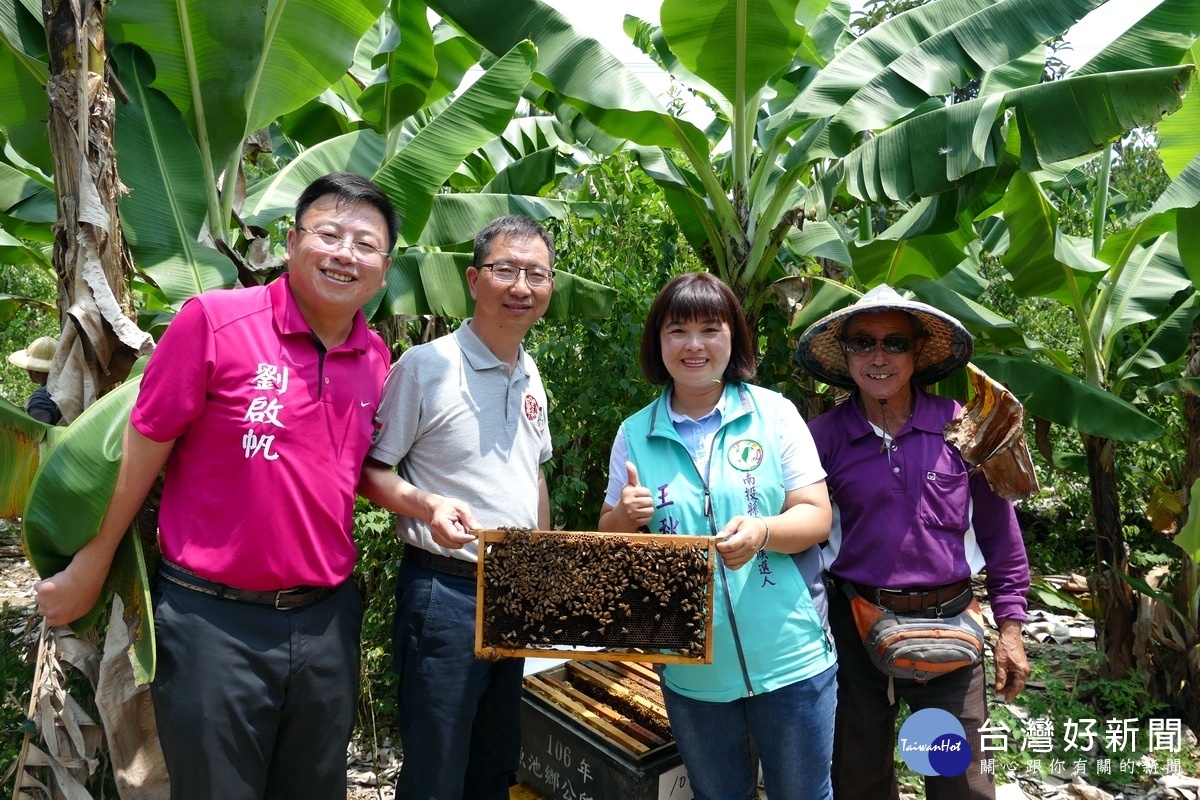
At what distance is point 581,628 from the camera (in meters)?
2.87

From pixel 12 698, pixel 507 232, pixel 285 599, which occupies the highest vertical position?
pixel 507 232

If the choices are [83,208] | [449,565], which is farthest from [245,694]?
[83,208]

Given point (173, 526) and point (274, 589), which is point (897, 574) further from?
point (173, 526)

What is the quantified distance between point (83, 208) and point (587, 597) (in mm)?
2263

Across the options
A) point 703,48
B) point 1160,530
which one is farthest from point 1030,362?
point 703,48

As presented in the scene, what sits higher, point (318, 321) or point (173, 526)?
point (318, 321)

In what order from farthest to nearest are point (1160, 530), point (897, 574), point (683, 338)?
1. point (1160, 530)
2. point (897, 574)
3. point (683, 338)

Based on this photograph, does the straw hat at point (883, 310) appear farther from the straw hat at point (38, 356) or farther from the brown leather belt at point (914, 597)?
the straw hat at point (38, 356)

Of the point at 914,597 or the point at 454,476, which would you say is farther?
the point at 914,597

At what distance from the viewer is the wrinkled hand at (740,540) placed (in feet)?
8.66

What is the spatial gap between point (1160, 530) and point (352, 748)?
6013 mm

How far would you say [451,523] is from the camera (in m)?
2.73

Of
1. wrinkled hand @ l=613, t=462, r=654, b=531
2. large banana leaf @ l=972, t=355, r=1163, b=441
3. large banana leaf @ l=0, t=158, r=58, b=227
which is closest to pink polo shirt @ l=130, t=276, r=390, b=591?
wrinkled hand @ l=613, t=462, r=654, b=531

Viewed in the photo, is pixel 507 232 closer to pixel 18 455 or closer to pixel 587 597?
pixel 587 597
